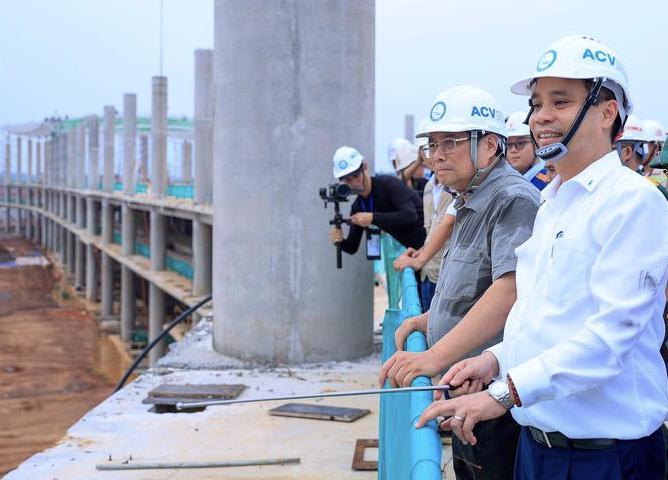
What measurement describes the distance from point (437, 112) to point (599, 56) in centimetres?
95

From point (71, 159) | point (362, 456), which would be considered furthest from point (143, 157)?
point (362, 456)

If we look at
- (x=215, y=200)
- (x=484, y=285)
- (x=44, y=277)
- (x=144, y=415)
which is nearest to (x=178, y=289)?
(x=215, y=200)

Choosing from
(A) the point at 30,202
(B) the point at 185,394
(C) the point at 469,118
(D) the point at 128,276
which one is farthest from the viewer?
(A) the point at 30,202

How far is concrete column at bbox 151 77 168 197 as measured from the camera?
24188mm

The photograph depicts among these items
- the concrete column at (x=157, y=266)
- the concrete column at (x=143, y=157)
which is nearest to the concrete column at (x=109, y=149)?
the concrete column at (x=143, y=157)

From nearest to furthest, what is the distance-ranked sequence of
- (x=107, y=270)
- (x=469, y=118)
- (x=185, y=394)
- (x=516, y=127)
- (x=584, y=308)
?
(x=584, y=308) < (x=469, y=118) < (x=516, y=127) < (x=185, y=394) < (x=107, y=270)

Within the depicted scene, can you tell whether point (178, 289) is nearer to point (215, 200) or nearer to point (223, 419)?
point (215, 200)

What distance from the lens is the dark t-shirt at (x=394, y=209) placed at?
605 centimetres

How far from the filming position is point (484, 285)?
2.83 meters

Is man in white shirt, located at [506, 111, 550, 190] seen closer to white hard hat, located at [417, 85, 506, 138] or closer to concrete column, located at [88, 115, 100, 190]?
white hard hat, located at [417, 85, 506, 138]

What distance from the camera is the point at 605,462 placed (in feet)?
6.62

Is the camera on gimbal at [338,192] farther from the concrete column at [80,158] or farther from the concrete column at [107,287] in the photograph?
the concrete column at [80,158]

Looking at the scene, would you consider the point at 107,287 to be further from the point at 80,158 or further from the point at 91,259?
the point at 80,158

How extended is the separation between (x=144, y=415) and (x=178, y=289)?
560 inches
